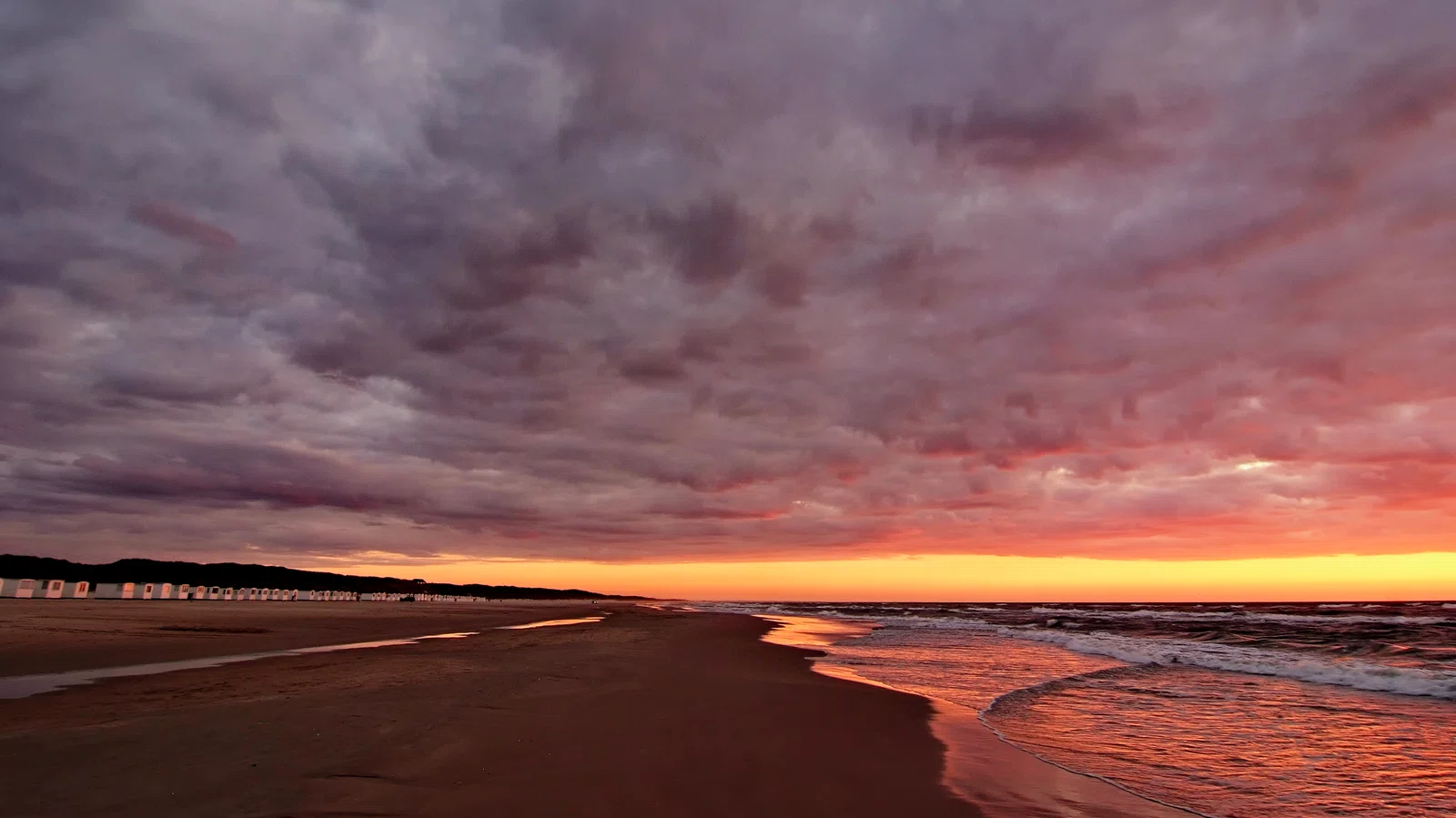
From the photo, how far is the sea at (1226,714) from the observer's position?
9570 millimetres

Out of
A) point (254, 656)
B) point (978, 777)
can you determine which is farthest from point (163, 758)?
point (254, 656)

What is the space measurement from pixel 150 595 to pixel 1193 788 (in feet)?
323

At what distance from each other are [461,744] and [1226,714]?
15264 mm

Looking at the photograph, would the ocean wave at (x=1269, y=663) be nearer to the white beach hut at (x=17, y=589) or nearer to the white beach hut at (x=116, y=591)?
the white beach hut at (x=17, y=589)

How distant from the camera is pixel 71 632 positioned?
28.0m

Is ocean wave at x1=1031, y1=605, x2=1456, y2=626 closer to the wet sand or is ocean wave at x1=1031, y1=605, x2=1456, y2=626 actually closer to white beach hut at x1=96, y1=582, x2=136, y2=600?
the wet sand

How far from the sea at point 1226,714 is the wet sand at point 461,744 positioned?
2639mm

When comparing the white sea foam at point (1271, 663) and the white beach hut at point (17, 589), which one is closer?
the white sea foam at point (1271, 663)

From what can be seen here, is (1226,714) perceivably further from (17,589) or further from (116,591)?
(116,591)

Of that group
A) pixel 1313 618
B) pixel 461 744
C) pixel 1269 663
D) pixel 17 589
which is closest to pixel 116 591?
pixel 17 589

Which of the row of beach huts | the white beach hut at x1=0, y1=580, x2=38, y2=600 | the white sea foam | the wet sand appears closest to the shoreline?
the wet sand

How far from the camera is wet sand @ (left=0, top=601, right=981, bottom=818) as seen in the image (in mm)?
7402

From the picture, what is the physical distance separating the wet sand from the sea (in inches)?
104

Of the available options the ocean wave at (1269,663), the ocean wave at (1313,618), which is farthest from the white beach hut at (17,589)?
the ocean wave at (1313,618)
